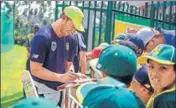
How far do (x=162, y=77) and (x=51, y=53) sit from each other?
5.76 feet

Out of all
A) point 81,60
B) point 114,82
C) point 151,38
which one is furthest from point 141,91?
point 81,60

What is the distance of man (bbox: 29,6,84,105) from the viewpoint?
3.69m

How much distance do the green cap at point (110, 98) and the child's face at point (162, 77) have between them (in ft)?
0.56

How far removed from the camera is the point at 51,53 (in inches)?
149

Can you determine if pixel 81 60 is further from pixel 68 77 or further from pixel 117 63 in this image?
pixel 117 63

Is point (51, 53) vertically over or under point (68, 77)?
over

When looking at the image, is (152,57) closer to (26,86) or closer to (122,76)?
(122,76)

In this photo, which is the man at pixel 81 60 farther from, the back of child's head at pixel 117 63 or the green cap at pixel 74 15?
the back of child's head at pixel 117 63

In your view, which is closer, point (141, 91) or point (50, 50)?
point (141, 91)

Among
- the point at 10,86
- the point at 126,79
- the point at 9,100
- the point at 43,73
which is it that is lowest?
the point at 10,86

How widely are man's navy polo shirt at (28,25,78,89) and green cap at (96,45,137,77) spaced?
1.38m

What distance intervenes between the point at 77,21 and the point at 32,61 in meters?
0.51

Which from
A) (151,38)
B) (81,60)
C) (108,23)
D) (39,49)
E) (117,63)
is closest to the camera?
(117,63)

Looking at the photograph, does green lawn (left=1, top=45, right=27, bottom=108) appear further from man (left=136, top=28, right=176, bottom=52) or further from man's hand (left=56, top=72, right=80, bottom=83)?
man (left=136, top=28, right=176, bottom=52)
